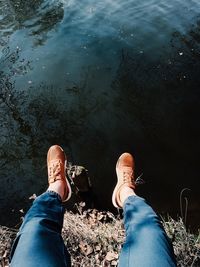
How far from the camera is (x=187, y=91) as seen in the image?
670cm

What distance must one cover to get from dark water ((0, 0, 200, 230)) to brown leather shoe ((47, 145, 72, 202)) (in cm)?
105

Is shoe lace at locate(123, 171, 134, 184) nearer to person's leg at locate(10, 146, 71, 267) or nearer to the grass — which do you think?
the grass

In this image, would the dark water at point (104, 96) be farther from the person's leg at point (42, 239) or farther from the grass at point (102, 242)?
the person's leg at point (42, 239)

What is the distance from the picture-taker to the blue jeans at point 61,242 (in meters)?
2.33

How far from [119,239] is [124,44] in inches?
220

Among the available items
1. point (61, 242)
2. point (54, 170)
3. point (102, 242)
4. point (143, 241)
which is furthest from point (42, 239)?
point (54, 170)

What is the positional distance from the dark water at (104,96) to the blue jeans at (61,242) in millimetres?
2381

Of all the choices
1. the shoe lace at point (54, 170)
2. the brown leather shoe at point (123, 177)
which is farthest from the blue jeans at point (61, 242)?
the shoe lace at point (54, 170)

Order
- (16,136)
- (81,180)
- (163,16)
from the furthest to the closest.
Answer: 1. (163,16)
2. (16,136)
3. (81,180)

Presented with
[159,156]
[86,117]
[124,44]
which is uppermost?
[124,44]

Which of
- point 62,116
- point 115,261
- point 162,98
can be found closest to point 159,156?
point 162,98

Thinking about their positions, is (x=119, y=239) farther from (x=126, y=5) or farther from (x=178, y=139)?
(x=126, y=5)

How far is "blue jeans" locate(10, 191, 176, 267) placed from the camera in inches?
91.7

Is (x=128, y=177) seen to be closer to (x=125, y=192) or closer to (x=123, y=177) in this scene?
(x=123, y=177)
